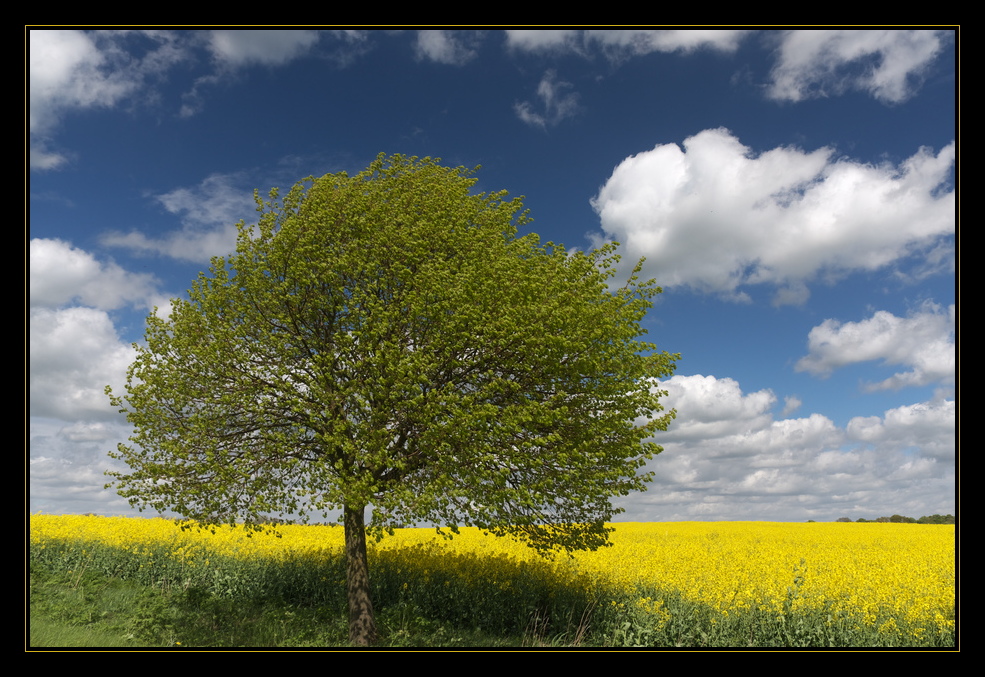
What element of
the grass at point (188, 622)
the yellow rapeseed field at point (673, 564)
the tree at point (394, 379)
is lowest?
the grass at point (188, 622)

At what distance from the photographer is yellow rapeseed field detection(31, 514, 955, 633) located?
55.2 ft

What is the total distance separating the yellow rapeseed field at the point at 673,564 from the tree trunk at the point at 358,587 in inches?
175

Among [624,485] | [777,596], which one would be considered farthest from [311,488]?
[777,596]

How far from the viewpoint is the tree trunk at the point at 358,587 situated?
16047 mm

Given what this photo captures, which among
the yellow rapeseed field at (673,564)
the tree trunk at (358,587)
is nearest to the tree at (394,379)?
the tree trunk at (358,587)

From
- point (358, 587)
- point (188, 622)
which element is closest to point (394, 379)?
point (358, 587)

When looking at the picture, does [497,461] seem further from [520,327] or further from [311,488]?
[311,488]

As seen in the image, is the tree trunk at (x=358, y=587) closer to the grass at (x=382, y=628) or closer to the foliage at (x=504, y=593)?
the grass at (x=382, y=628)

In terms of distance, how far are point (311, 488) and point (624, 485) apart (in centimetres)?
804

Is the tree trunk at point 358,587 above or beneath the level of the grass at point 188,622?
above

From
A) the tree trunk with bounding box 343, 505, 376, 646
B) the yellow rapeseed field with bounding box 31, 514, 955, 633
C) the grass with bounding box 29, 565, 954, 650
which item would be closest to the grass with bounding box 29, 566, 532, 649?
the grass with bounding box 29, 565, 954, 650

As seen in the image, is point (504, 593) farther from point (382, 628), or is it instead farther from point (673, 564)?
point (673, 564)
